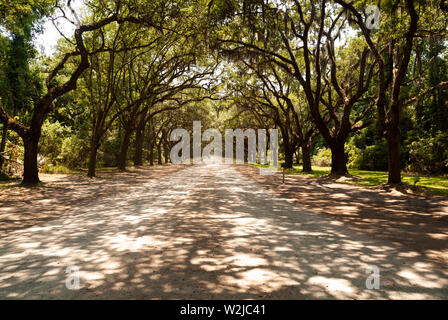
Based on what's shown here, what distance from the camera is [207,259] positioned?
4562 mm

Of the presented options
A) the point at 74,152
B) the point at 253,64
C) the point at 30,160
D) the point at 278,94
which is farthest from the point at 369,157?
the point at 30,160

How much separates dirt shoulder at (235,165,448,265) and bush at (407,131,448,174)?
459 inches

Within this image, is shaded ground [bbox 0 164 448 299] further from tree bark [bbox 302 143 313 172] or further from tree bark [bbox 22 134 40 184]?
tree bark [bbox 302 143 313 172]

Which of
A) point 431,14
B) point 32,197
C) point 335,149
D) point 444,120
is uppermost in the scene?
point 431,14

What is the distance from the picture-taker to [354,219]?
303 inches

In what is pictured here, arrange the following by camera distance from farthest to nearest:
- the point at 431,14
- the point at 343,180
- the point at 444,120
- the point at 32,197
→ the point at 444,120 → the point at 343,180 → the point at 431,14 → the point at 32,197

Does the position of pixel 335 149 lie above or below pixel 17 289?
above

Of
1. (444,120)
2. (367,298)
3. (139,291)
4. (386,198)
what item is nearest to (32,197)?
(139,291)

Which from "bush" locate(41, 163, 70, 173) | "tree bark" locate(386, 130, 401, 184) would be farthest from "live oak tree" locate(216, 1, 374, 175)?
"bush" locate(41, 163, 70, 173)

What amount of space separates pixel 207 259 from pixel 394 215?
6.09 meters

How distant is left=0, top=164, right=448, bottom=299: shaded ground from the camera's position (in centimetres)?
349

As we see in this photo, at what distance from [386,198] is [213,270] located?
946 cm

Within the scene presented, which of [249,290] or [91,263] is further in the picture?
[91,263]

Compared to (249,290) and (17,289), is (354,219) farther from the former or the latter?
(17,289)
